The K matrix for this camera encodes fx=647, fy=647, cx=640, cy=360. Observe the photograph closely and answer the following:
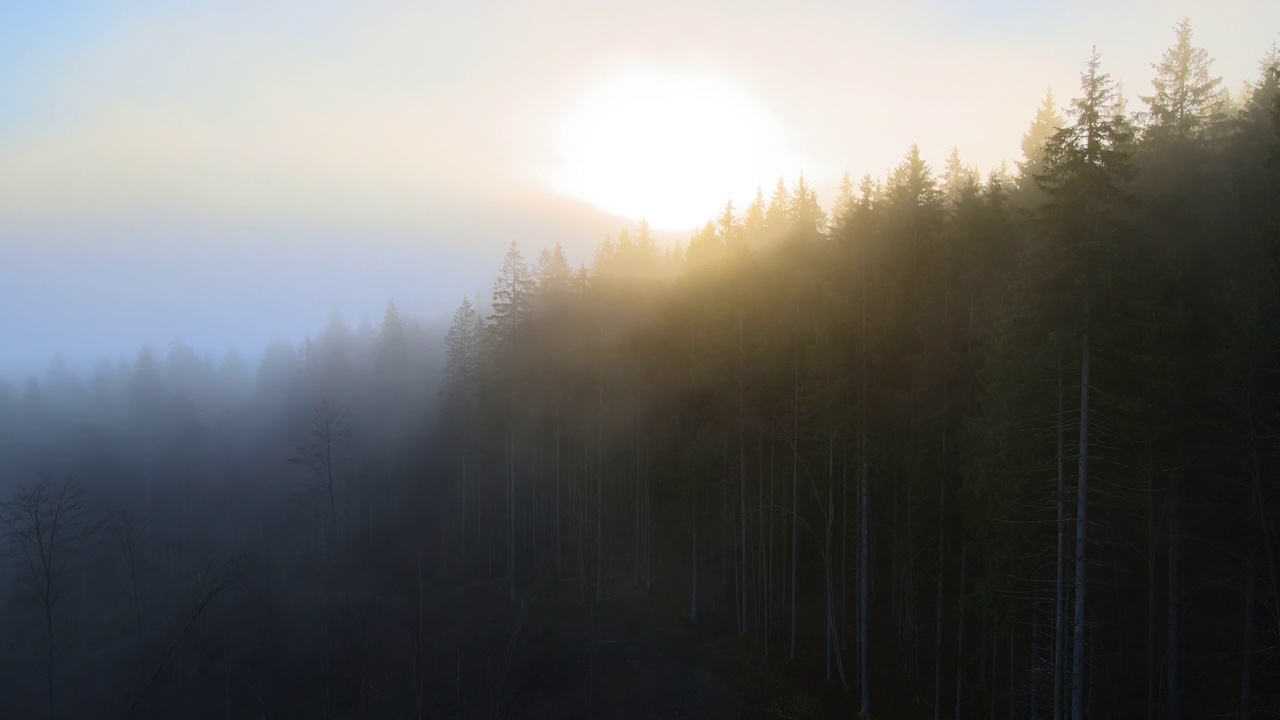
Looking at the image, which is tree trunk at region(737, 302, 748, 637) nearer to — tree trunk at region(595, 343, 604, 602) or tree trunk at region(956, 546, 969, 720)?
tree trunk at region(956, 546, 969, 720)

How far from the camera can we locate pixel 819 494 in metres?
28.3

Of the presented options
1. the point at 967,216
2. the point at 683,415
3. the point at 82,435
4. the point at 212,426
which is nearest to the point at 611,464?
the point at 683,415

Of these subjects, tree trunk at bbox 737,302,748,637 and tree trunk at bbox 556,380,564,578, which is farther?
tree trunk at bbox 556,380,564,578

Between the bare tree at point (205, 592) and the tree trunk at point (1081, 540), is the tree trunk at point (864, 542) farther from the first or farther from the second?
the bare tree at point (205, 592)

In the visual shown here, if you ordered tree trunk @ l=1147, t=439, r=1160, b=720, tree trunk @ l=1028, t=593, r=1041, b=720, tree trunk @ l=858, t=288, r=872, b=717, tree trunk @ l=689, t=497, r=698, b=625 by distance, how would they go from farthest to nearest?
tree trunk @ l=689, t=497, r=698, b=625 → tree trunk @ l=858, t=288, r=872, b=717 → tree trunk @ l=1028, t=593, r=1041, b=720 → tree trunk @ l=1147, t=439, r=1160, b=720

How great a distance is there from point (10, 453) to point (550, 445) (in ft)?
193

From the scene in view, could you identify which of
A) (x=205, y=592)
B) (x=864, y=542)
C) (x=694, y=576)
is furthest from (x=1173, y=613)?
(x=205, y=592)

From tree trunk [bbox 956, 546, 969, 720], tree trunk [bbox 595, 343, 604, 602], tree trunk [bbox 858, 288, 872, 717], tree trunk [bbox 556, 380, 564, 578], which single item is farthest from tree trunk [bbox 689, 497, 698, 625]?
tree trunk [bbox 956, 546, 969, 720]

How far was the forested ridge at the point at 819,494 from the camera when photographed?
1457cm

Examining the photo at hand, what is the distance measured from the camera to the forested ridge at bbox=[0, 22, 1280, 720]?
47.8 feet

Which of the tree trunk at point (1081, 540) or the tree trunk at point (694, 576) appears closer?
the tree trunk at point (1081, 540)

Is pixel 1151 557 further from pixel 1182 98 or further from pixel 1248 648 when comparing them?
pixel 1182 98

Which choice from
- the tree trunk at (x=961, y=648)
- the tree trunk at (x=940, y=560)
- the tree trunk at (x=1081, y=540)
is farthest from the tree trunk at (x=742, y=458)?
the tree trunk at (x=1081, y=540)

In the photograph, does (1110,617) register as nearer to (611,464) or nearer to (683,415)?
(683,415)
